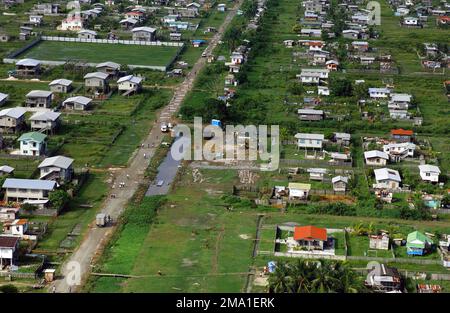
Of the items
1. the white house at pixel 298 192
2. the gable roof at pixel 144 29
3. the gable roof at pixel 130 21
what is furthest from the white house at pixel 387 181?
the gable roof at pixel 130 21

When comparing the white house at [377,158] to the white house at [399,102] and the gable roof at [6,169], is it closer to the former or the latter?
the white house at [399,102]

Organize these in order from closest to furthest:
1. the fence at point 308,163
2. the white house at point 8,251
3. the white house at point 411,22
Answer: the white house at point 8,251 → the fence at point 308,163 → the white house at point 411,22

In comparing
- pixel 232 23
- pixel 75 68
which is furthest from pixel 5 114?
pixel 232 23

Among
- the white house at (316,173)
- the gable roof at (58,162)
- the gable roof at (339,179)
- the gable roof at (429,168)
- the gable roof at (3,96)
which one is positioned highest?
the gable roof at (58,162)

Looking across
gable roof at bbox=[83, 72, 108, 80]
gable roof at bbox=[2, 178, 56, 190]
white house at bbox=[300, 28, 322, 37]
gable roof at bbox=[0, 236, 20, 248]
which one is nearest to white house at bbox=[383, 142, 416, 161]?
gable roof at bbox=[2, 178, 56, 190]

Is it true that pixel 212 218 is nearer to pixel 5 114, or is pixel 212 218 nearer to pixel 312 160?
pixel 312 160

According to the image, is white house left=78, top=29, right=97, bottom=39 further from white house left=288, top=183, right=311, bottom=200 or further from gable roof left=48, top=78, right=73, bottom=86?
white house left=288, top=183, right=311, bottom=200

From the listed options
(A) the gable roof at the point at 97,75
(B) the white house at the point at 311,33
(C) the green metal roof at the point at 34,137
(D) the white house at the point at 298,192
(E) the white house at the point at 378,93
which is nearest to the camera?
(D) the white house at the point at 298,192

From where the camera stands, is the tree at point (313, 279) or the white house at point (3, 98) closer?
the tree at point (313, 279)
